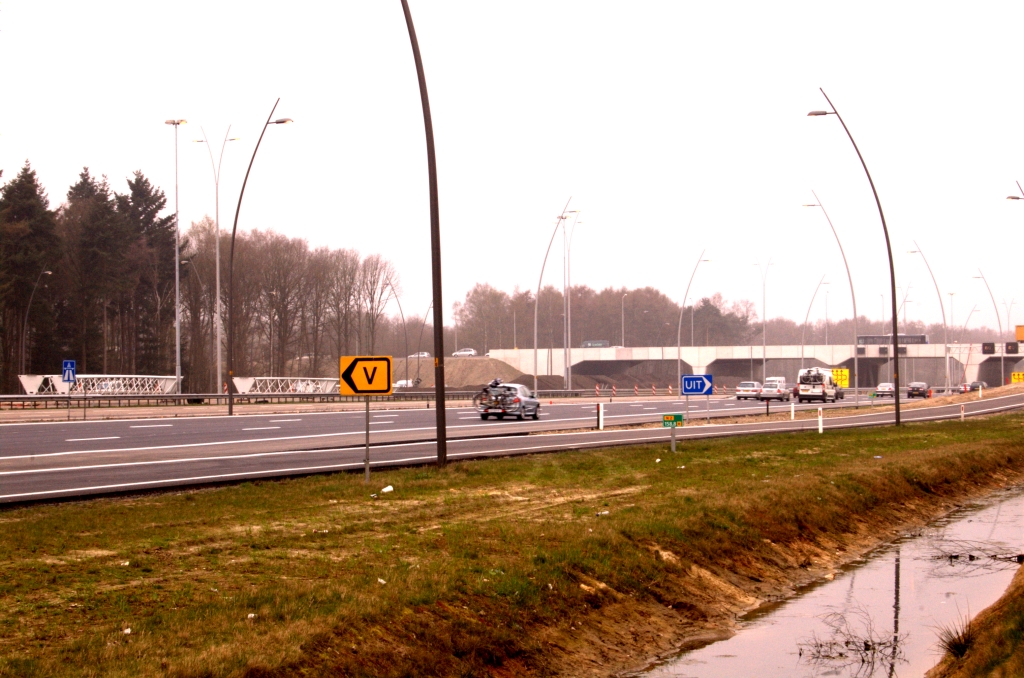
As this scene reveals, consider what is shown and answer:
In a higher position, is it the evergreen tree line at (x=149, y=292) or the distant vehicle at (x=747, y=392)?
the evergreen tree line at (x=149, y=292)

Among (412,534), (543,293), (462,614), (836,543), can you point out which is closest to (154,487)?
(412,534)

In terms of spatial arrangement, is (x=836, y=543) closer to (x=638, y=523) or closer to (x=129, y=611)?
(x=638, y=523)

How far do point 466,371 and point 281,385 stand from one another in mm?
54542

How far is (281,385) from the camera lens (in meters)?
77.2

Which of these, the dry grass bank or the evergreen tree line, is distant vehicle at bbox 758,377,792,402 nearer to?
the evergreen tree line

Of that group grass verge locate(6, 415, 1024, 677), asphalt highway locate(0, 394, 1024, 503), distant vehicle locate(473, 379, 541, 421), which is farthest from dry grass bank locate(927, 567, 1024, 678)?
distant vehicle locate(473, 379, 541, 421)

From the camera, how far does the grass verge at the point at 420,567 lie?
25.0ft

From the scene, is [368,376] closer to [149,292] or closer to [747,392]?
[747,392]

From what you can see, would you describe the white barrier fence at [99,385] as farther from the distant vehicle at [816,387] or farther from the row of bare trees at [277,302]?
the distant vehicle at [816,387]

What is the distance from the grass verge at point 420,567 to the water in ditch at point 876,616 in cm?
51

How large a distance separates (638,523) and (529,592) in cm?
375

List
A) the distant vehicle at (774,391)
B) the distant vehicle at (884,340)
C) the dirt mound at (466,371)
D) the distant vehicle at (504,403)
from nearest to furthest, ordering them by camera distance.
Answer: the distant vehicle at (504,403), the distant vehicle at (774,391), the distant vehicle at (884,340), the dirt mound at (466,371)

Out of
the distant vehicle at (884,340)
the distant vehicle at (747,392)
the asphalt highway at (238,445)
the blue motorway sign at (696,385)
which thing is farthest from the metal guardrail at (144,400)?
the distant vehicle at (884,340)

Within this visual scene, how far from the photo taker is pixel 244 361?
90688 mm
